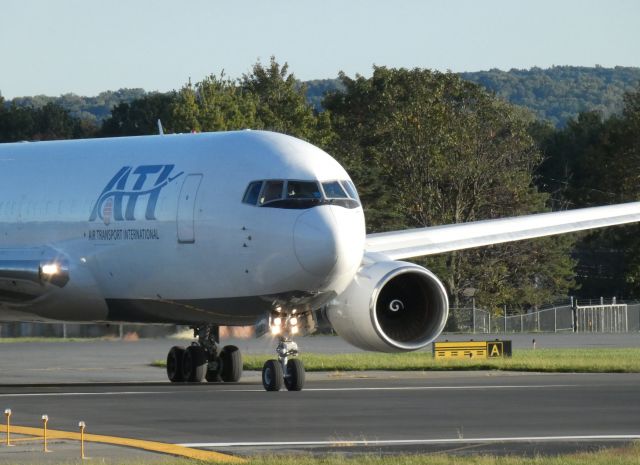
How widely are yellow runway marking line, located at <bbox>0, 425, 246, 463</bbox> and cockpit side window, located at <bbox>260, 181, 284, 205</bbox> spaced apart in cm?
715

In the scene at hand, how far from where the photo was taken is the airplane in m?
25.6

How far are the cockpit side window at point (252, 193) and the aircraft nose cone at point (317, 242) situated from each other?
3.79 ft

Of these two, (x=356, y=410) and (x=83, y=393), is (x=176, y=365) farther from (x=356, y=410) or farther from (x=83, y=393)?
(x=356, y=410)

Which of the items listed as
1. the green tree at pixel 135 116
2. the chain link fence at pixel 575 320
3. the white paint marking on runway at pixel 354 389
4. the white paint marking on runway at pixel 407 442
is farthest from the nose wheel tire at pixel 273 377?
the green tree at pixel 135 116

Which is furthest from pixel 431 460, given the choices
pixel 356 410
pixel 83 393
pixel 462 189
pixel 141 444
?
pixel 462 189

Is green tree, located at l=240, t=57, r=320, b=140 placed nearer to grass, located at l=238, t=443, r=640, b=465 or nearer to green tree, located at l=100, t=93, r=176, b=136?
green tree, located at l=100, t=93, r=176, b=136

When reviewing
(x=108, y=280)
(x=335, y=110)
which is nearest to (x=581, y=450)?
(x=108, y=280)

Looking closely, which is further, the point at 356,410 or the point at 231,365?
the point at 231,365

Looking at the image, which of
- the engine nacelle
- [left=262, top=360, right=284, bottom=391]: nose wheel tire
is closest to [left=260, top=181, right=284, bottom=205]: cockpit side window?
the engine nacelle

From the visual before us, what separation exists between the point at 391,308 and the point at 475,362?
9442 millimetres

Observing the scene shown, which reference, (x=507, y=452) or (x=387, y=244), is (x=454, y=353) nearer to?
(x=387, y=244)

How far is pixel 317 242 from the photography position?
2467 cm

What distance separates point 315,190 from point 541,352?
18.8 m

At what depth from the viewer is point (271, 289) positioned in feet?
84.8
